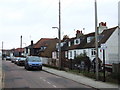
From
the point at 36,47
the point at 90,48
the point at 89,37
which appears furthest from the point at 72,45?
the point at 36,47

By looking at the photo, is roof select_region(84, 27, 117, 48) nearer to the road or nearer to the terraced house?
the terraced house

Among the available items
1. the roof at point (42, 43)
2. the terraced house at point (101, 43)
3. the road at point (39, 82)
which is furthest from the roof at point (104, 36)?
the roof at point (42, 43)

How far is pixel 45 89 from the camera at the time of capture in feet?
48.9

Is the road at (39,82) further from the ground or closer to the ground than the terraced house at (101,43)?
closer to the ground

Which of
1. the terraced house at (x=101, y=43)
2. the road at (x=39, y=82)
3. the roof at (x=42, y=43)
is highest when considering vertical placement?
the roof at (x=42, y=43)

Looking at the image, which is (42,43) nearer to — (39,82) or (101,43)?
(101,43)

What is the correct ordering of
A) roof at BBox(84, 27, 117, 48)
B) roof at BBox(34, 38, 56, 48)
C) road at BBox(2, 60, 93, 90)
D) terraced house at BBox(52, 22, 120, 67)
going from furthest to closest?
roof at BBox(34, 38, 56, 48) < roof at BBox(84, 27, 117, 48) < terraced house at BBox(52, 22, 120, 67) < road at BBox(2, 60, 93, 90)

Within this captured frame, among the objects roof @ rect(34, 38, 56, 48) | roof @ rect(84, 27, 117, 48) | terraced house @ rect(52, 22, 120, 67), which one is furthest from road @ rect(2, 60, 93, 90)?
roof @ rect(34, 38, 56, 48)

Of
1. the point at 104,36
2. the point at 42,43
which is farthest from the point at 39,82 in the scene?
the point at 42,43

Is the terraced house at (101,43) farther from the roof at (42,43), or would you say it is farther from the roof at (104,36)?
the roof at (42,43)

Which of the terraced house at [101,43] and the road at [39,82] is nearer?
the road at [39,82]

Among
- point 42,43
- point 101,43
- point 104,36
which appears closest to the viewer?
point 101,43

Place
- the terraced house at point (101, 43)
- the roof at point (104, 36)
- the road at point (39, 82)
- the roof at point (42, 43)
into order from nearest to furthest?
the road at point (39, 82) → the terraced house at point (101, 43) → the roof at point (104, 36) → the roof at point (42, 43)

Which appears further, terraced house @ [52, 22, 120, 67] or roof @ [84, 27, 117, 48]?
roof @ [84, 27, 117, 48]
